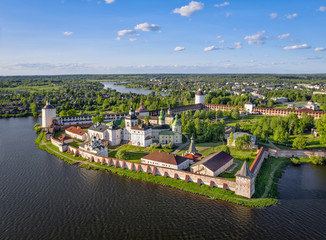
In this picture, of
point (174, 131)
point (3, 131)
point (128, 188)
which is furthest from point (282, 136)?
point (3, 131)

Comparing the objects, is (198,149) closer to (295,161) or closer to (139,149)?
(139,149)

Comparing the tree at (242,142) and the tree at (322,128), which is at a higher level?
the tree at (322,128)

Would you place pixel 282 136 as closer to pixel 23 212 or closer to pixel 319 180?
pixel 319 180

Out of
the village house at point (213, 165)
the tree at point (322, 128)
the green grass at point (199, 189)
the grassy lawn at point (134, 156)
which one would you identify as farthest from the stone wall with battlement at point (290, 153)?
the grassy lawn at point (134, 156)

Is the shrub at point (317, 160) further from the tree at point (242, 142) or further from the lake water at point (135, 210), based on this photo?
the tree at point (242, 142)

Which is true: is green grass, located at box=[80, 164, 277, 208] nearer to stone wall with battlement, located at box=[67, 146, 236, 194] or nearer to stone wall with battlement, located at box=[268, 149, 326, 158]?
stone wall with battlement, located at box=[67, 146, 236, 194]

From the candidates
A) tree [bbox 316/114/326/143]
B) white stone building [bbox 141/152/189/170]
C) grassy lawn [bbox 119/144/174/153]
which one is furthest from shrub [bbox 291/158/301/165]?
grassy lawn [bbox 119/144/174/153]
